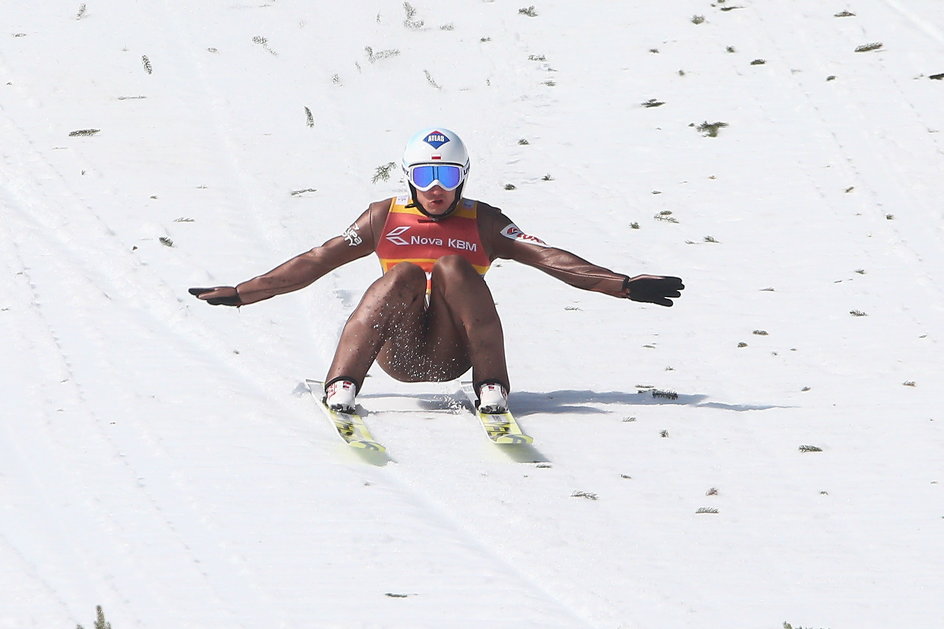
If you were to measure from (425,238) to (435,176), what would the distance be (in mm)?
309

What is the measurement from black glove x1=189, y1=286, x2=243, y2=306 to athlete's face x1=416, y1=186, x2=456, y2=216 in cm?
104

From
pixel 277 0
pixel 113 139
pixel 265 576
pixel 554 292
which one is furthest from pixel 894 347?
pixel 277 0

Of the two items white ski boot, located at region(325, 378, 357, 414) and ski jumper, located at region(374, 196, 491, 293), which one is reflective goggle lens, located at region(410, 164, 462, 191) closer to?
ski jumper, located at region(374, 196, 491, 293)

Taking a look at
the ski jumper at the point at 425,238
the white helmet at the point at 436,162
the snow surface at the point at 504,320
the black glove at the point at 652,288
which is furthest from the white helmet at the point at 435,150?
the snow surface at the point at 504,320

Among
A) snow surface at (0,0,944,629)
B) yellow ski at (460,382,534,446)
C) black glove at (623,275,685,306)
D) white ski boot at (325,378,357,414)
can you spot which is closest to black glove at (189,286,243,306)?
snow surface at (0,0,944,629)

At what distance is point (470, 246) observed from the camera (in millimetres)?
6594

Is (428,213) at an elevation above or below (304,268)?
above

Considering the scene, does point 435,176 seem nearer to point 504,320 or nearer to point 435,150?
point 435,150

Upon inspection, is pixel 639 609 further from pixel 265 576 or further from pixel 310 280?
pixel 310 280

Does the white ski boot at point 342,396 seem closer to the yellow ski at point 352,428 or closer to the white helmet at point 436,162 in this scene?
the yellow ski at point 352,428

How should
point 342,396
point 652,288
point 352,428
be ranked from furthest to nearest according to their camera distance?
point 652,288
point 342,396
point 352,428

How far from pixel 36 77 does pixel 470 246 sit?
775 cm

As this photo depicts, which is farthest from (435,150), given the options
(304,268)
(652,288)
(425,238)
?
(652,288)

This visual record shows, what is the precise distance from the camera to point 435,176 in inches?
255
